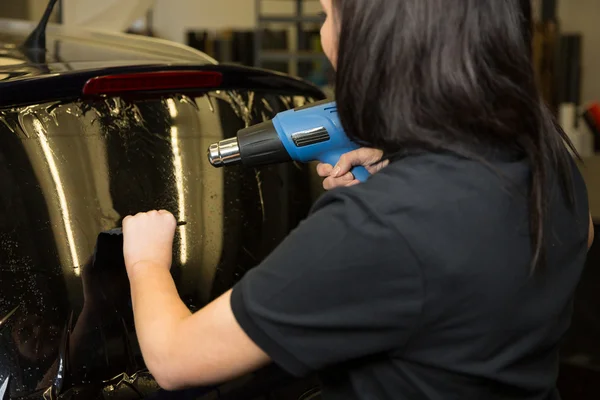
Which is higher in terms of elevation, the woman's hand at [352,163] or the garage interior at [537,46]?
the woman's hand at [352,163]

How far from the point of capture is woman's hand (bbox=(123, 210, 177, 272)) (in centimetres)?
113

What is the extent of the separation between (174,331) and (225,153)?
382 millimetres

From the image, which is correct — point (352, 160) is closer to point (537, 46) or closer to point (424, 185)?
point (424, 185)

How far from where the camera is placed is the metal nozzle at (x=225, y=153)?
130cm

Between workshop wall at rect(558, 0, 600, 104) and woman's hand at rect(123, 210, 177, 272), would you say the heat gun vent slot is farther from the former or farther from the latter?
workshop wall at rect(558, 0, 600, 104)

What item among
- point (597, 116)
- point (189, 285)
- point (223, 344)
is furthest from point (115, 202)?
point (597, 116)

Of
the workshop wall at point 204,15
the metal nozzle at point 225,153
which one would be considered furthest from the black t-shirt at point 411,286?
the workshop wall at point 204,15

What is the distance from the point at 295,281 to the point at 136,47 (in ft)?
4.20

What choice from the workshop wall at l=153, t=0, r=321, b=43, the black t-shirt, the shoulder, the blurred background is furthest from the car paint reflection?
the workshop wall at l=153, t=0, r=321, b=43

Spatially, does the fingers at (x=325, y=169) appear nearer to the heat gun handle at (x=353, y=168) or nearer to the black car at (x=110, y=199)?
the heat gun handle at (x=353, y=168)

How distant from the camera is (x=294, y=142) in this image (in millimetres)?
1270

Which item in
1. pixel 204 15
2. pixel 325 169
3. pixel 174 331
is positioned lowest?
pixel 204 15

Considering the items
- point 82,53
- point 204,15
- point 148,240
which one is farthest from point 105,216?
point 204,15

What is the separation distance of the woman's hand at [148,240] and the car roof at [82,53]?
436mm
